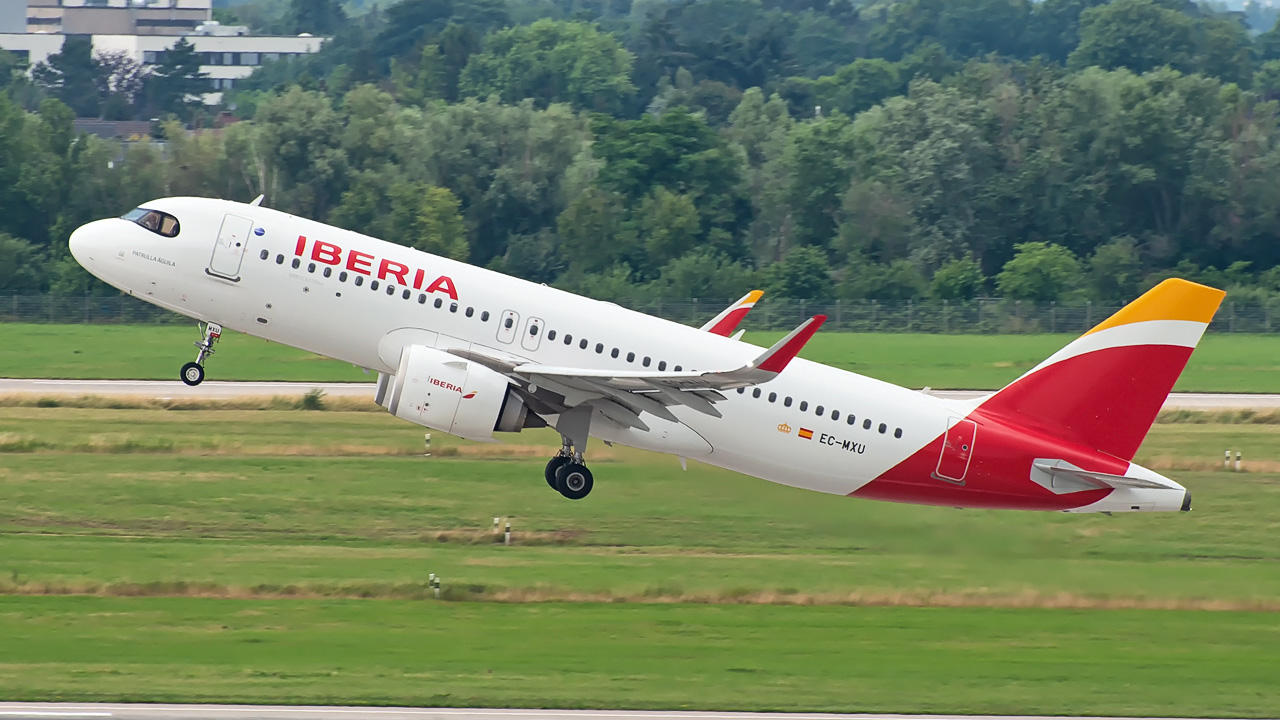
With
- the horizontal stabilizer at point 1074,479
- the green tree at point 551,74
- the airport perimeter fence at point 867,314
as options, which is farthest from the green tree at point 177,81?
the horizontal stabilizer at point 1074,479

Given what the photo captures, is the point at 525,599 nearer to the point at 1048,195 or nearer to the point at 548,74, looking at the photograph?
the point at 1048,195

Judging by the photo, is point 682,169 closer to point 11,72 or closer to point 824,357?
point 824,357

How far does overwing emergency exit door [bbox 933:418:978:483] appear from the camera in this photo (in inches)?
1560

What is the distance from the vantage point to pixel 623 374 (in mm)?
35969

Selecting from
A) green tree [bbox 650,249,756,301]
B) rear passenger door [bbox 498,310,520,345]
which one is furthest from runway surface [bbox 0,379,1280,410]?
rear passenger door [bbox 498,310,520,345]

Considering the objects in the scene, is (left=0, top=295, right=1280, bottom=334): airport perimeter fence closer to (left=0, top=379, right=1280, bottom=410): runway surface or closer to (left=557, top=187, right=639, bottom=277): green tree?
(left=557, top=187, right=639, bottom=277): green tree

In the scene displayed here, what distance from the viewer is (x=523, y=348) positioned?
38.0m

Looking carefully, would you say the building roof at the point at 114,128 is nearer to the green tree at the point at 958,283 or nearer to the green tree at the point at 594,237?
the green tree at the point at 594,237

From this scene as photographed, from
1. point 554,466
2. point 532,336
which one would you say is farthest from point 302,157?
point 532,336

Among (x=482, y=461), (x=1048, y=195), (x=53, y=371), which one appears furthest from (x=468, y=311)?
(x=1048, y=195)

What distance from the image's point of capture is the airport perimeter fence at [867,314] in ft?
316

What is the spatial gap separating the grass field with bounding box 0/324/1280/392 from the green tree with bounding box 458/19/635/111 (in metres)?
82.5

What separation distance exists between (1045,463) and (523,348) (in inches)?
501

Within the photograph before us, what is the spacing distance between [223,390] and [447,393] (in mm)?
35910
